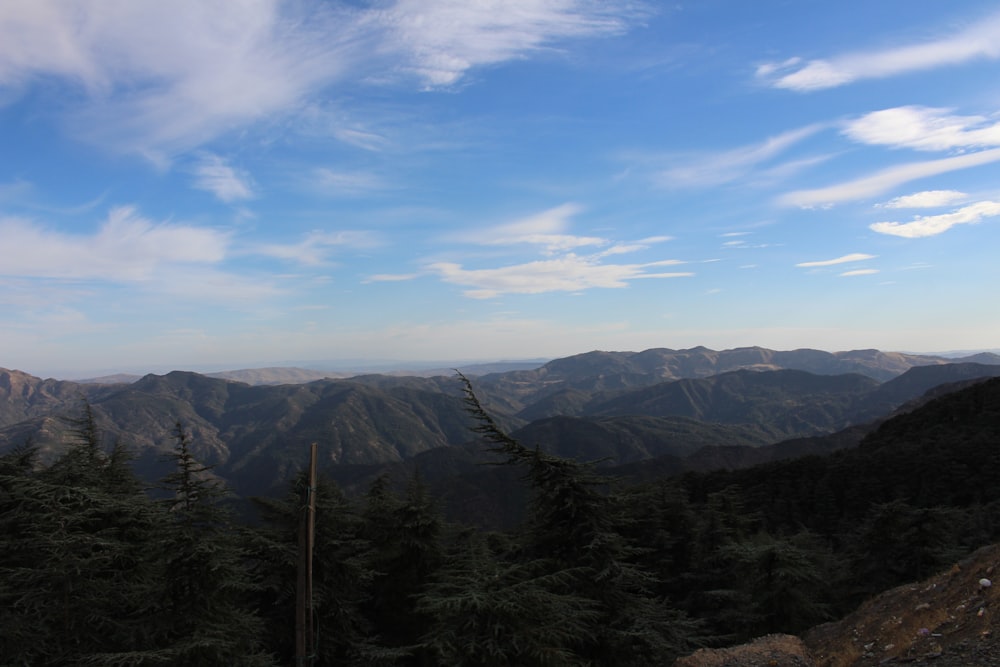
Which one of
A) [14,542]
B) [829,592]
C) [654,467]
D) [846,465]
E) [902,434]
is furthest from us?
[654,467]

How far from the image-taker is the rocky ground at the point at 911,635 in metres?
9.66

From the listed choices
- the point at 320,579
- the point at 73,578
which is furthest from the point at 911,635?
the point at 73,578

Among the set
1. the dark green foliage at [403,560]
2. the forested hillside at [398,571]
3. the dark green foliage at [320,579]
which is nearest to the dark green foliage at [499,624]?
the forested hillside at [398,571]

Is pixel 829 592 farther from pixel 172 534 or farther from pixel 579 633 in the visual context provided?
pixel 172 534

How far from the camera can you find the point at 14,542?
43.0 feet

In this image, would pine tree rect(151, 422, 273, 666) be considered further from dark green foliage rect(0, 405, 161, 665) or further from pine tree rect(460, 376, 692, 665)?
pine tree rect(460, 376, 692, 665)

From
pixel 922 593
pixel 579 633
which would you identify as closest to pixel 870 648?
pixel 922 593

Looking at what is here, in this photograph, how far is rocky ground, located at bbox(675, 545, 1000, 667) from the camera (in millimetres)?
9664

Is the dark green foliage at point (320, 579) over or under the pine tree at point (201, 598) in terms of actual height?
under

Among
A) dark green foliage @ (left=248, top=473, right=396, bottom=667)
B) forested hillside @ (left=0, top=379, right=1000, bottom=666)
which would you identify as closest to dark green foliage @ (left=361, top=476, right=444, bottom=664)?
forested hillside @ (left=0, top=379, right=1000, bottom=666)

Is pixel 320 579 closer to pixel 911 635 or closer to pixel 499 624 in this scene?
pixel 499 624

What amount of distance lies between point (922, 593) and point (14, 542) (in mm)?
22914

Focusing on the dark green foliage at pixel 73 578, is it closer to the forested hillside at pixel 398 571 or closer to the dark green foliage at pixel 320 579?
the forested hillside at pixel 398 571

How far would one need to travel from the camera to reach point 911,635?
11.1m
